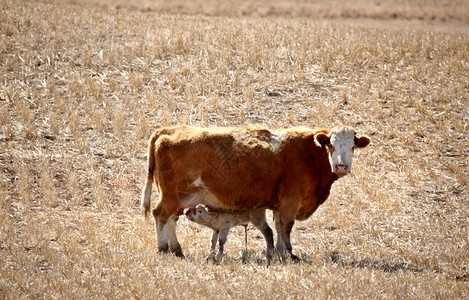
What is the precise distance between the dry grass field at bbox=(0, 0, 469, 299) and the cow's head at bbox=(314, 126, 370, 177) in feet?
5.37

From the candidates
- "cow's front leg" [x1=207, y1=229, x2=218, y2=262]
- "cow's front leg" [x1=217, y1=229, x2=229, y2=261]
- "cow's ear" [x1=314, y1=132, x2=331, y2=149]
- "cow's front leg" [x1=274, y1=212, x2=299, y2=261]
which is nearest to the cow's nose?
"cow's ear" [x1=314, y1=132, x2=331, y2=149]

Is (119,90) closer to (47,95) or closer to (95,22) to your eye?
(47,95)

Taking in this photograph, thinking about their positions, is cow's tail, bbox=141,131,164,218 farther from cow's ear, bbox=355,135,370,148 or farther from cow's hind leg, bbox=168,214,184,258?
cow's ear, bbox=355,135,370,148

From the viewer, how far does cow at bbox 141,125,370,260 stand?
435 inches

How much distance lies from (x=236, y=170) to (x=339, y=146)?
186 centimetres

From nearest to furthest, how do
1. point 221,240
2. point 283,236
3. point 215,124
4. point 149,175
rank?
point 283,236 → point 221,240 → point 149,175 → point 215,124

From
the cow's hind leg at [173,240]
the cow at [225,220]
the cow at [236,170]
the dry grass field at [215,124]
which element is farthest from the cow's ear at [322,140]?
the cow's hind leg at [173,240]

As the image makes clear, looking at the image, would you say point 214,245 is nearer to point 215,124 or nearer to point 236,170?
point 236,170

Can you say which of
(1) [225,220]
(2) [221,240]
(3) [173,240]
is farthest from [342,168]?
(3) [173,240]

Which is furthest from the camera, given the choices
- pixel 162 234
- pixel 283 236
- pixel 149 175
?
pixel 149 175

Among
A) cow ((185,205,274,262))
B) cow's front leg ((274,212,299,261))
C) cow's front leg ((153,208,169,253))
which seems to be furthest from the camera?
cow ((185,205,274,262))

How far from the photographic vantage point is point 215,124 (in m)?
16.5

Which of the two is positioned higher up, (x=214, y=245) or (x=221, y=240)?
(x=221, y=240)

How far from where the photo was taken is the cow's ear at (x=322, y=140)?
11261mm
